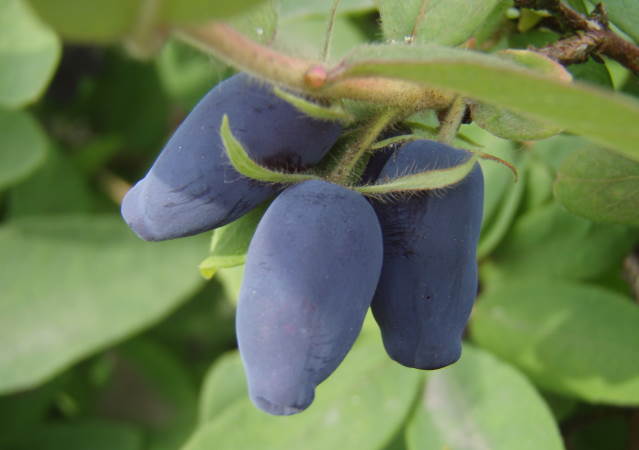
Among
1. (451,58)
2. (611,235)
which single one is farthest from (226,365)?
(451,58)

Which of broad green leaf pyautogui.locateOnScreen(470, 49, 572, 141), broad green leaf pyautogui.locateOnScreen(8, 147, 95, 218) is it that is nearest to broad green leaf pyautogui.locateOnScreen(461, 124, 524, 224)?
broad green leaf pyautogui.locateOnScreen(470, 49, 572, 141)

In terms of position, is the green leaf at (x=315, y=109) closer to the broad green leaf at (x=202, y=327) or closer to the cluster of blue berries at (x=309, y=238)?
the cluster of blue berries at (x=309, y=238)

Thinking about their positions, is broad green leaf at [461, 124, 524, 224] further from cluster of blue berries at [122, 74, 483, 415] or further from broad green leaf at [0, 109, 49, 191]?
broad green leaf at [0, 109, 49, 191]

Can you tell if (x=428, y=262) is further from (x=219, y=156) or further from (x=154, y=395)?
(x=154, y=395)

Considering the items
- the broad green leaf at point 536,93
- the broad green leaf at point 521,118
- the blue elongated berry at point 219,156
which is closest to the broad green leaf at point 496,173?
the broad green leaf at point 521,118

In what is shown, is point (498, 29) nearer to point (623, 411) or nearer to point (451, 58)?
point (451, 58)
